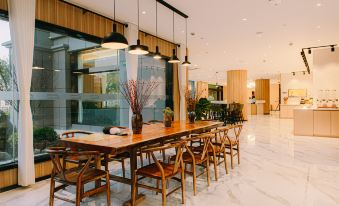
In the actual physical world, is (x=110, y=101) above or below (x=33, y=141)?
above

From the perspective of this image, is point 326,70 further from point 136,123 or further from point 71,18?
point 71,18

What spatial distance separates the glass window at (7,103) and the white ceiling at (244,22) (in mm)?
1605

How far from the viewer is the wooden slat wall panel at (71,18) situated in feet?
13.8

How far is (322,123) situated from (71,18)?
8464 mm

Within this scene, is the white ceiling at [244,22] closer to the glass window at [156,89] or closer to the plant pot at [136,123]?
the glass window at [156,89]

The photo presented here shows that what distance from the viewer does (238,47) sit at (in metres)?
8.78

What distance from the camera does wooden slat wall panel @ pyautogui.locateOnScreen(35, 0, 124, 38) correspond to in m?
4.19

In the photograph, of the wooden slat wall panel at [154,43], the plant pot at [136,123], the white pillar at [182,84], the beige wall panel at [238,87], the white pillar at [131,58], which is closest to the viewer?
the plant pot at [136,123]

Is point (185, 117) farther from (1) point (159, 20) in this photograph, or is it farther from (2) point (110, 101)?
(1) point (159, 20)

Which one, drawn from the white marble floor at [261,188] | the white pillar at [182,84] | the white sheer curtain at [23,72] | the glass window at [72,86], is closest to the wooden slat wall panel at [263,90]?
the white pillar at [182,84]

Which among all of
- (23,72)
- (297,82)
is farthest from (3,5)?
(297,82)

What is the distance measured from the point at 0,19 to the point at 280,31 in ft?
22.6

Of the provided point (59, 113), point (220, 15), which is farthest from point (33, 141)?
point (220, 15)

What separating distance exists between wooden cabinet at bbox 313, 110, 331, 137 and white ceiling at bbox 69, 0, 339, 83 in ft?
8.37
